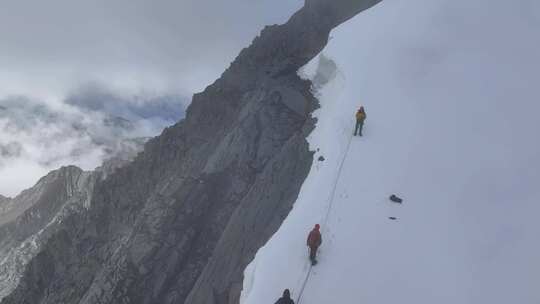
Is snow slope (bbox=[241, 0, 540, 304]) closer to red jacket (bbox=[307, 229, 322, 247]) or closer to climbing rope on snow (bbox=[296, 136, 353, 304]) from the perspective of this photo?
climbing rope on snow (bbox=[296, 136, 353, 304])

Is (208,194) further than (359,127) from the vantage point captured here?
Yes

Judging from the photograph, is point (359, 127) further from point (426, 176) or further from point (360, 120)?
point (426, 176)

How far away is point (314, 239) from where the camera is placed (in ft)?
62.1

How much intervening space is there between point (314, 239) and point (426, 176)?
7160 mm

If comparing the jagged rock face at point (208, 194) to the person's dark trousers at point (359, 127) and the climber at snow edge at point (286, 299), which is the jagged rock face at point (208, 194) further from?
the climber at snow edge at point (286, 299)

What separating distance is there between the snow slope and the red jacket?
0.75 metres

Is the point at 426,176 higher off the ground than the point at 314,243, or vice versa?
the point at 426,176

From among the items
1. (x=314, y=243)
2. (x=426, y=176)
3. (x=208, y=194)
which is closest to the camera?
(x=314, y=243)

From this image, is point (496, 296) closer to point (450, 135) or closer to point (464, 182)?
point (464, 182)

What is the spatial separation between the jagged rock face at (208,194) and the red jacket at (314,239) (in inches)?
218

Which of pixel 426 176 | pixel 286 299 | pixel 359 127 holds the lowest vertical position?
pixel 286 299

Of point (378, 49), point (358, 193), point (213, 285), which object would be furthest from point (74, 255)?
point (358, 193)

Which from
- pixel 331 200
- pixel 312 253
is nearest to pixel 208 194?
pixel 331 200

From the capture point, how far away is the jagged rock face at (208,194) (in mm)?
29078
